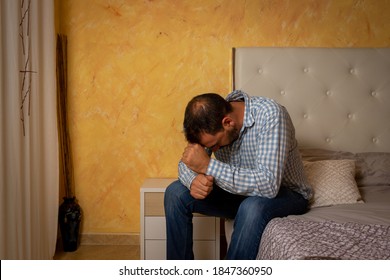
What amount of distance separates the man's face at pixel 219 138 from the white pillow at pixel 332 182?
0.55 metres

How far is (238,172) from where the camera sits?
5.32 ft

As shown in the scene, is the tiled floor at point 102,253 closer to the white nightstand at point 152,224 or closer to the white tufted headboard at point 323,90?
the white nightstand at point 152,224

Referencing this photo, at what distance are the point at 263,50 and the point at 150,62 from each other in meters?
0.76

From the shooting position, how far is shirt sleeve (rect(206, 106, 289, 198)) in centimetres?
158

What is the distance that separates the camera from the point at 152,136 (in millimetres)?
2756

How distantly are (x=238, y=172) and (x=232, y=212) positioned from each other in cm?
31

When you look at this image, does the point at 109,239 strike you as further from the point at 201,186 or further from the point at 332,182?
the point at 332,182

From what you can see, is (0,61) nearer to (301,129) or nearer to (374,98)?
(301,129)

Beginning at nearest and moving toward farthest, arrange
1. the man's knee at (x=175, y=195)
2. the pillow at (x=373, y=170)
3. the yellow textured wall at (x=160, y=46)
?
the man's knee at (x=175, y=195) → the pillow at (x=373, y=170) → the yellow textured wall at (x=160, y=46)

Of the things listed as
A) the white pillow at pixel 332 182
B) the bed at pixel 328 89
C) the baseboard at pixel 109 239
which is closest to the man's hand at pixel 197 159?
the white pillow at pixel 332 182

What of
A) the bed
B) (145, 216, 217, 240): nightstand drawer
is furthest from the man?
the bed

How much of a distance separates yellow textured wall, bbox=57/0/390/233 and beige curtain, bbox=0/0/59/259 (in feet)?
1.05

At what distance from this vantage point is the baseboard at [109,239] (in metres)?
2.79
